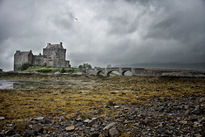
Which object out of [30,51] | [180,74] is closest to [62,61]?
[30,51]

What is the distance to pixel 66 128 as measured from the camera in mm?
3938

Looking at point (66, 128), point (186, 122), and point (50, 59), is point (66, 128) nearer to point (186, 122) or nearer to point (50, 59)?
point (186, 122)

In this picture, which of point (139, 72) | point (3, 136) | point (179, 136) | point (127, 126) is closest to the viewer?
point (179, 136)

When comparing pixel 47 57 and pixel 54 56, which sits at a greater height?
pixel 54 56

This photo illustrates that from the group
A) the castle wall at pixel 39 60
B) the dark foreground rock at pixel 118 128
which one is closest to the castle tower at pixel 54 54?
the castle wall at pixel 39 60

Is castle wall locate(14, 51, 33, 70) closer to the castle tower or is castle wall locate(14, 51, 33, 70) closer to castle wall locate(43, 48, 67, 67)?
the castle tower

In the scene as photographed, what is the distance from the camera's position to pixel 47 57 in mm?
87375

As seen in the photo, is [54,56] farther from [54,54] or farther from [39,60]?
[39,60]

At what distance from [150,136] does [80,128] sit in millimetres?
2231

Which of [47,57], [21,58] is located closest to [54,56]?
[47,57]

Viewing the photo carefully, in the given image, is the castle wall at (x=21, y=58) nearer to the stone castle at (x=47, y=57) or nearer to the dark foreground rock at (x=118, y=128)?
the stone castle at (x=47, y=57)

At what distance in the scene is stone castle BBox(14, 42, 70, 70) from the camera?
279 feet

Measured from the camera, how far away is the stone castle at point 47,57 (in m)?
85.0

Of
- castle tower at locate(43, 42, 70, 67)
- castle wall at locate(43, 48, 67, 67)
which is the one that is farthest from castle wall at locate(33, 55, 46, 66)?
castle wall at locate(43, 48, 67, 67)
